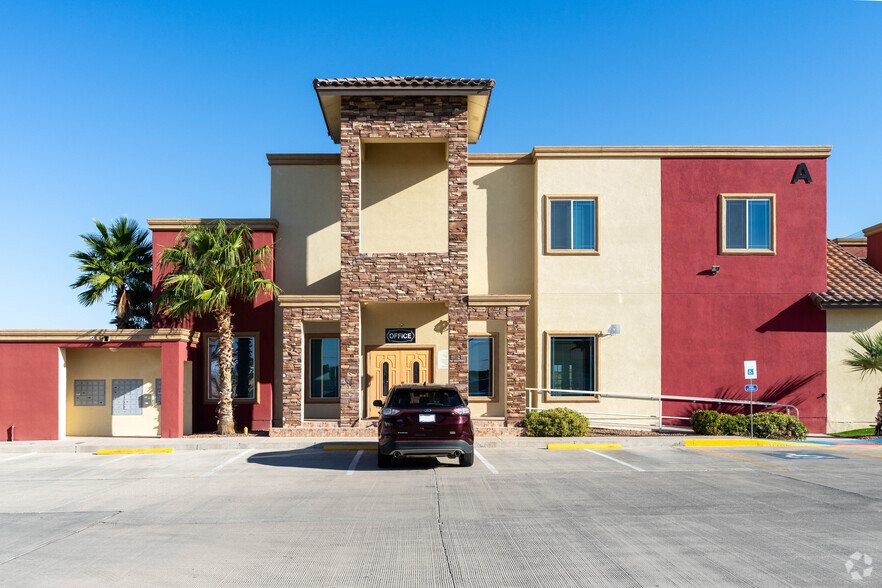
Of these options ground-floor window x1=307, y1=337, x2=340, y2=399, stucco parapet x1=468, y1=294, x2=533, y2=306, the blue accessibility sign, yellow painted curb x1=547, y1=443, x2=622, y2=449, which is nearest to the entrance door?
ground-floor window x1=307, y1=337, x2=340, y2=399

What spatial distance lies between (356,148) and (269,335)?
6.10m

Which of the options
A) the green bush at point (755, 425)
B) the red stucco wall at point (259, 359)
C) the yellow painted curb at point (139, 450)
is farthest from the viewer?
the red stucco wall at point (259, 359)

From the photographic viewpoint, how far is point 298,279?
23.4 m

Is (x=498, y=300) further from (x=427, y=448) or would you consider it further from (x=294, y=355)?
(x=427, y=448)

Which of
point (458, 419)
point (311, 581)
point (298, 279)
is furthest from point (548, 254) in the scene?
point (311, 581)

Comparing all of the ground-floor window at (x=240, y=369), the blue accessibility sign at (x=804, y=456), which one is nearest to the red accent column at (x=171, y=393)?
the ground-floor window at (x=240, y=369)

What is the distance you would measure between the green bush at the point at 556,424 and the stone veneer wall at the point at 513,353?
68cm

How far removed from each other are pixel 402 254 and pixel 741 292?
34.1ft

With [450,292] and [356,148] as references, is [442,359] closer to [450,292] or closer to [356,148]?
[450,292]

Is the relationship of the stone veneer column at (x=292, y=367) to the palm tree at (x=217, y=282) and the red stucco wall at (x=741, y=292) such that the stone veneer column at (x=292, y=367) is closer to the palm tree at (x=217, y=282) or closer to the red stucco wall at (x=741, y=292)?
the palm tree at (x=217, y=282)

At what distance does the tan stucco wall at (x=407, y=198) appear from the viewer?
2347 centimetres

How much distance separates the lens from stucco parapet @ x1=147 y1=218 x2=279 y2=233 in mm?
22406

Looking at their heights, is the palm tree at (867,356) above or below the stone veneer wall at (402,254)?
below

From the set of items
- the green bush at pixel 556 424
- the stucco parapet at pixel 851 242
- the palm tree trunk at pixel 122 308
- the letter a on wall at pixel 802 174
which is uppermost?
the letter a on wall at pixel 802 174
